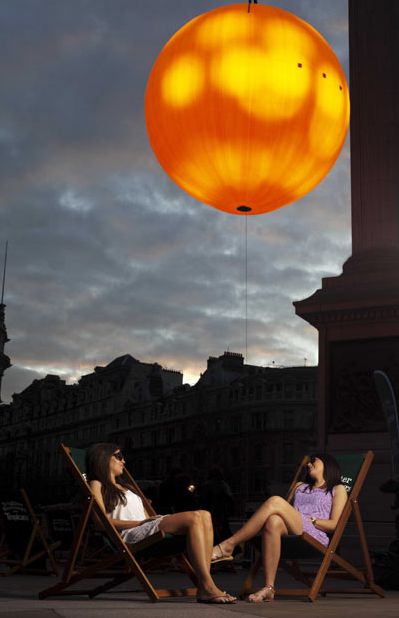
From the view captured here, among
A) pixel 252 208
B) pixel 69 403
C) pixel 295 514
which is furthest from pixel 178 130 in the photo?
pixel 69 403

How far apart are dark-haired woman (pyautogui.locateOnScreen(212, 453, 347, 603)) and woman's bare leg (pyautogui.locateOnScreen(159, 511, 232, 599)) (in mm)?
386

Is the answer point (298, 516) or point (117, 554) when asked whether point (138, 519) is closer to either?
point (117, 554)

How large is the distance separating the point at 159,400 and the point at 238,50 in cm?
9512

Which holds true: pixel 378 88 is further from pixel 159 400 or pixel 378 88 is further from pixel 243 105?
pixel 159 400

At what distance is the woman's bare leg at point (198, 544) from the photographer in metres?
6.53

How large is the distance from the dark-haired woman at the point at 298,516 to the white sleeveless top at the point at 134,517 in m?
0.51

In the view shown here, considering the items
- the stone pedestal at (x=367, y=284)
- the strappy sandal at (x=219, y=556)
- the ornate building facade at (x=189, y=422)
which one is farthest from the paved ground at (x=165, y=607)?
the ornate building facade at (x=189, y=422)

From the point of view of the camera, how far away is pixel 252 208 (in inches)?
300

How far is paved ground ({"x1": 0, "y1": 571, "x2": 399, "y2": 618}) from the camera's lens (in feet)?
18.4

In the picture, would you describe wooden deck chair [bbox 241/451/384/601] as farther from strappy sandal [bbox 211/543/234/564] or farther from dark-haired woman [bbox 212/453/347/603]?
strappy sandal [bbox 211/543/234/564]

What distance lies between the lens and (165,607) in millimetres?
6207

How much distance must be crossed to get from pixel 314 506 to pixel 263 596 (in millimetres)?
1009

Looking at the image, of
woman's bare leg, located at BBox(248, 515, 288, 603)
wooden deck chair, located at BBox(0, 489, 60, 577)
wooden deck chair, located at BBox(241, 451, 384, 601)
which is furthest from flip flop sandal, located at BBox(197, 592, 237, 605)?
wooden deck chair, located at BBox(0, 489, 60, 577)

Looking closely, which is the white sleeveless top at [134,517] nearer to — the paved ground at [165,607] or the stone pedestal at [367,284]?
the paved ground at [165,607]
